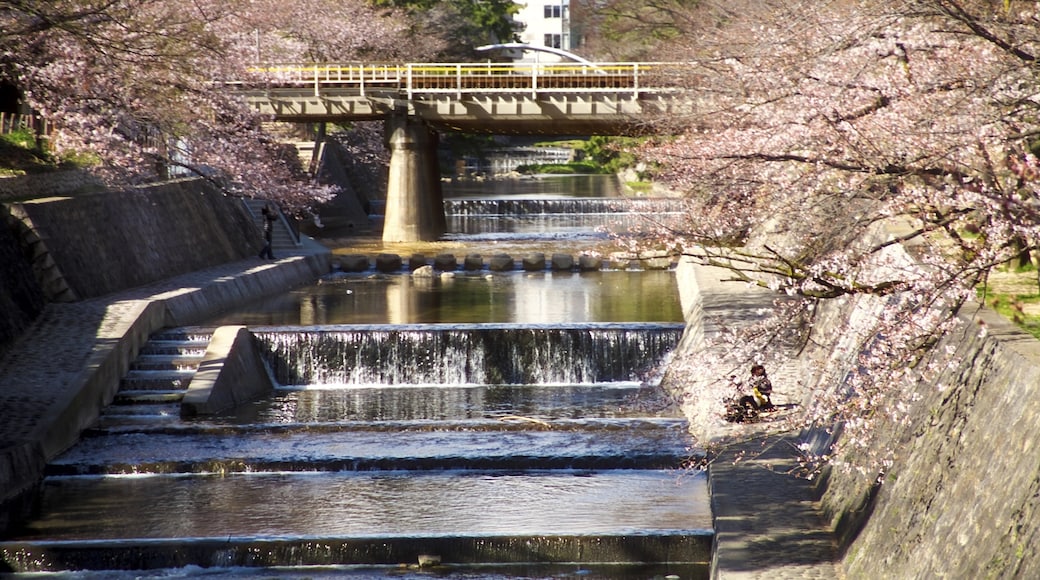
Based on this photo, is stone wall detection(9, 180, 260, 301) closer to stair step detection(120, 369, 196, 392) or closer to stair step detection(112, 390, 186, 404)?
stair step detection(120, 369, 196, 392)

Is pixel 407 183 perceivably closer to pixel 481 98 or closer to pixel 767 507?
pixel 481 98

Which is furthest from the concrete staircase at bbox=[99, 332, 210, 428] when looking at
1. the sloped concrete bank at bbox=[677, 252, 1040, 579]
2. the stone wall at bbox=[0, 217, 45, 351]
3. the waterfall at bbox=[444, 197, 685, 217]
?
the waterfall at bbox=[444, 197, 685, 217]

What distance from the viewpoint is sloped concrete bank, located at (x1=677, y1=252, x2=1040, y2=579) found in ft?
22.3

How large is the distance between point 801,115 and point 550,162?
67890 mm

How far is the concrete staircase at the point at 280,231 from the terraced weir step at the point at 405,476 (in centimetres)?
1328

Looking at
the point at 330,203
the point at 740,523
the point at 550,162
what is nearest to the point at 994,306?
the point at 740,523

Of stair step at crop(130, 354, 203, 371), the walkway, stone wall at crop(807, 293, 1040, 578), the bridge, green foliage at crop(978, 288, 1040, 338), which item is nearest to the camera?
stone wall at crop(807, 293, 1040, 578)

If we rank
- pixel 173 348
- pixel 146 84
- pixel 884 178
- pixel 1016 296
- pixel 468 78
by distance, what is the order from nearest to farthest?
pixel 884 178 < pixel 1016 296 < pixel 173 348 < pixel 146 84 < pixel 468 78

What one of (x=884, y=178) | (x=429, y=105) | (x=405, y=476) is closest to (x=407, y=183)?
(x=429, y=105)

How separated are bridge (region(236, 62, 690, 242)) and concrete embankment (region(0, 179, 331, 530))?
8.79 metres

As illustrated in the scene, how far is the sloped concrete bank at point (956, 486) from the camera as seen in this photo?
680cm

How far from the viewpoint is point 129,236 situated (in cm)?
2392

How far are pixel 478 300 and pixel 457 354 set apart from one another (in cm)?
596

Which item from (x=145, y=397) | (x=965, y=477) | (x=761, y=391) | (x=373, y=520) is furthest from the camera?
(x=145, y=397)
